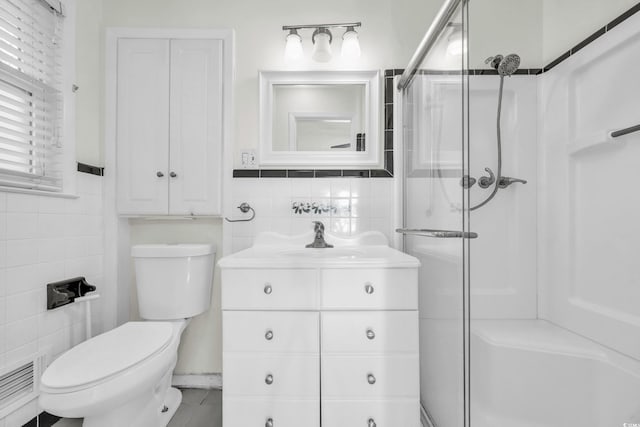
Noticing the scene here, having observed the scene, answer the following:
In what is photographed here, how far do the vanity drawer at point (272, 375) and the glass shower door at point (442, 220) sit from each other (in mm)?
495

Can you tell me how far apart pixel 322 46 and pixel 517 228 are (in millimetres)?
1397

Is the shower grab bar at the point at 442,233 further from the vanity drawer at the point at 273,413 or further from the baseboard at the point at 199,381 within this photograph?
the baseboard at the point at 199,381

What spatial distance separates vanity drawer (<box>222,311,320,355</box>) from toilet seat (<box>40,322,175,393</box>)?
0.30 metres

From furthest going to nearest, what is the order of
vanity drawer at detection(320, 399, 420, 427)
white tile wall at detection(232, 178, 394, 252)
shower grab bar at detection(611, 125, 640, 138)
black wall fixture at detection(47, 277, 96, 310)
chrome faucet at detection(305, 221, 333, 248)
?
white tile wall at detection(232, 178, 394, 252), chrome faucet at detection(305, 221, 333, 248), black wall fixture at detection(47, 277, 96, 310), vanity drawer at detection(320, 399, 420, 427), shower grab bar at detection(611, 125, 640, 138)

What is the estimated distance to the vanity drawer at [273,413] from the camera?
1.18 meters

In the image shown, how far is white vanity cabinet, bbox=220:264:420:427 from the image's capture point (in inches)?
46.4

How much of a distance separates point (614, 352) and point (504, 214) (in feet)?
2.14

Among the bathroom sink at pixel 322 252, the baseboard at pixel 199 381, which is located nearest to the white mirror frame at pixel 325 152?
the bathroom sink at pixel 322 252

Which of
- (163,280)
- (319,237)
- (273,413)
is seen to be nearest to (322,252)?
(319,237)

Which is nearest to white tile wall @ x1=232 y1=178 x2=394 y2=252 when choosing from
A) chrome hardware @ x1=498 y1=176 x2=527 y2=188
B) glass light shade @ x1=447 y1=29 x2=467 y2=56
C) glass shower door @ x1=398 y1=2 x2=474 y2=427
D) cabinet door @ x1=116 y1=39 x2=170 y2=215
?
glass shower door @ x1=398 y1=2 x2=474 y2=427

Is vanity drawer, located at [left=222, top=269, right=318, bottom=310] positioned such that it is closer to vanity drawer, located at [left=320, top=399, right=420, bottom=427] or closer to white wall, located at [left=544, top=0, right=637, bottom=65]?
vanity drawer, located at [left=320, top=399, right=420, bottom=427]

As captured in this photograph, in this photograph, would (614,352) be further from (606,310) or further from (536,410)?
(536,410)

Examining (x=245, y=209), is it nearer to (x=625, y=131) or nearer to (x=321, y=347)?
(x=321, y=347)

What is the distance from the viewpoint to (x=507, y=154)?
144 cm
